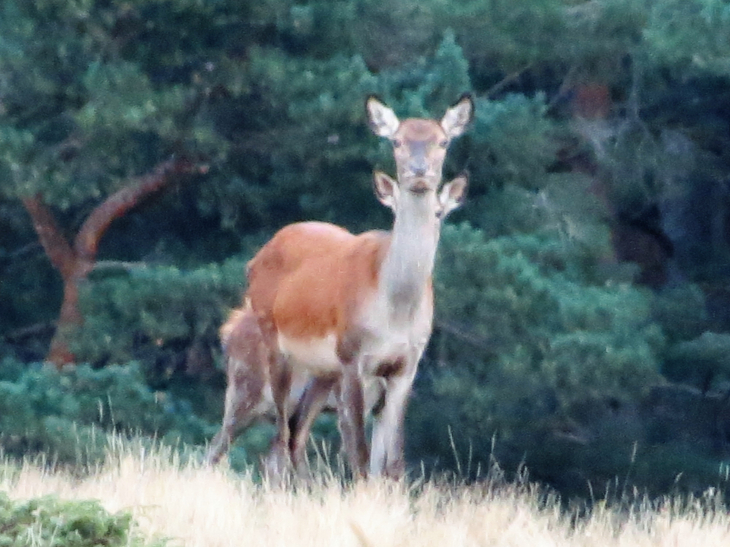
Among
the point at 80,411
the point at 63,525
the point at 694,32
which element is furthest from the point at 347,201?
the point at 63,525

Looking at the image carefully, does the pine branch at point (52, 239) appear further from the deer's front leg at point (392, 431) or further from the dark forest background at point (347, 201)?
the deer's front leg at point (392, 431)

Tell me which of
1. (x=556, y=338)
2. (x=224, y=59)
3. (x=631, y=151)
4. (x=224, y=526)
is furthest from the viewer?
(x=631, y=151)

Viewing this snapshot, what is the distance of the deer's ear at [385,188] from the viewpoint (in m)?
9.50

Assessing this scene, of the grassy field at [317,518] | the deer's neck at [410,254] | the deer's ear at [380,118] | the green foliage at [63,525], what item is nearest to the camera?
the green foliage at [63,525]

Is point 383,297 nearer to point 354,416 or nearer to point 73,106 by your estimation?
point 354,416

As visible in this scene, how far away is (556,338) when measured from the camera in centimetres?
1478

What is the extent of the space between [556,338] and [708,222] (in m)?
6.44

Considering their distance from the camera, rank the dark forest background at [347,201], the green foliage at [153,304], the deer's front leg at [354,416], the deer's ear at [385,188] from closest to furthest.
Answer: the deer's front leg at [354,416] < the deer's ear at [385,188] < the dark forest background at [347,201] < the green foliage at [153,304]

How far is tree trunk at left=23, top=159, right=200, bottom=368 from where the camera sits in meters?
16.4

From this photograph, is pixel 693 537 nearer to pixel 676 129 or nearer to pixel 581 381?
pixel 581 381

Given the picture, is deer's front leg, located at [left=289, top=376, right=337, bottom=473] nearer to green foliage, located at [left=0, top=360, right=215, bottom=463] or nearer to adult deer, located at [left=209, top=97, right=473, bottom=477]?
adult deer, located at [left=209, top=97, right=473, bottom=477]

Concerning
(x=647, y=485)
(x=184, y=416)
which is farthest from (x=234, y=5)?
(x=647, y=485)

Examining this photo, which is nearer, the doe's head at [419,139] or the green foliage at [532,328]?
the doe's head at [419,139]

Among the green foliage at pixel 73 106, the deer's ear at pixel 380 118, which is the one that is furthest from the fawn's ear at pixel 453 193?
the green foliage at pixel 73 106
